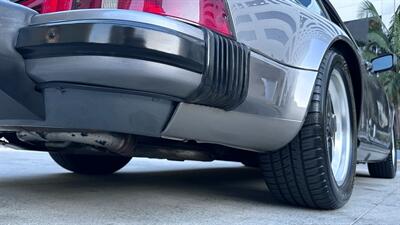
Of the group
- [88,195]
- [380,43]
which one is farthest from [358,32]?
[88,195]

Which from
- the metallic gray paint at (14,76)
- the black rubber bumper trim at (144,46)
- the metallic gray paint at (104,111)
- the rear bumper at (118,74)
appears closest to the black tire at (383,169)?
the rear bumper at (118,74)

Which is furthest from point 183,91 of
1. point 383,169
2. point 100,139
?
point 383,169

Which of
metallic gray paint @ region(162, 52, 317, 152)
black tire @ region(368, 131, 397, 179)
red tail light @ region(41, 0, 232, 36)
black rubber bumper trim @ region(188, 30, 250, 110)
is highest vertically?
red tail light @ region(41, 0, 232, 36)

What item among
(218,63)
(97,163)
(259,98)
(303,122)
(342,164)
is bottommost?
(97,163)

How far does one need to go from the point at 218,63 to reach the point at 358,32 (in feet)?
49.1

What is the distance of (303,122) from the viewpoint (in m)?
2.44

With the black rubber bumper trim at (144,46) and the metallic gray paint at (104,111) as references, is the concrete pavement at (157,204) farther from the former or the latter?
the black rubber bumper trim at (144,46)

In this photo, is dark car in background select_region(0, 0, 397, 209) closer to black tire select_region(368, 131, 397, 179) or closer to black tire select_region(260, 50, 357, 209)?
black tire select_region(260, 50, 357, 209)

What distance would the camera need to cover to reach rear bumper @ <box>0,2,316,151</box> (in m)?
1.79

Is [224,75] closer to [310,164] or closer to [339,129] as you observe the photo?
[310,164]

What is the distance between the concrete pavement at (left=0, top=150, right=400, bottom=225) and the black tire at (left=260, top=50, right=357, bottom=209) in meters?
0.09

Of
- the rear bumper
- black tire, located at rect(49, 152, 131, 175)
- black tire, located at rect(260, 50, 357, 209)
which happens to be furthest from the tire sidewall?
black tire, located at rect(49, 152, 131, 175)

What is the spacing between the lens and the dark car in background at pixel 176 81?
1.81 metres

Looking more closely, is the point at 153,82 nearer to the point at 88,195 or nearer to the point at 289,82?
the point at 289,82
